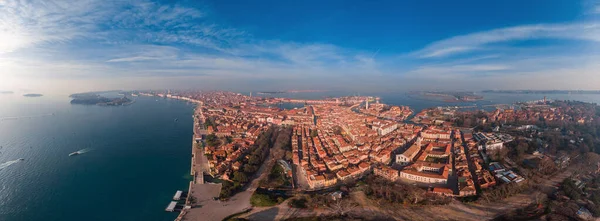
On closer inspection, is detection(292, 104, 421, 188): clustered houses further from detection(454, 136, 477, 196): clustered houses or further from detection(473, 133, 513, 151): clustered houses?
detection(473, 133, 513, 151): clustered houses

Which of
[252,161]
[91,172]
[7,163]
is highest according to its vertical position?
[252,161]

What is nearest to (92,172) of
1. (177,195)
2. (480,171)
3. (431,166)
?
(177,195)

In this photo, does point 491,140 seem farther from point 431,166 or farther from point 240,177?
point 240,177

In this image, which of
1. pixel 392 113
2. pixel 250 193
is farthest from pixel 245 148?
pixel 392 113

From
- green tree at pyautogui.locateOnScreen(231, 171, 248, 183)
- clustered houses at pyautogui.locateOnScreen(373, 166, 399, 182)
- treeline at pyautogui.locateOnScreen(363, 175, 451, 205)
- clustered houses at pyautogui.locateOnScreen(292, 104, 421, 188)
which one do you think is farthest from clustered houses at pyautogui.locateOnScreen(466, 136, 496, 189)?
green tree at pyautogui.locateOnScreen(231, 171, 248, 183)

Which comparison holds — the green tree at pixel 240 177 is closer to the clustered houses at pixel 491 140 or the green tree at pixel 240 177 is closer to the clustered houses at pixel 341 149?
the clustered houses at pixel 341 149

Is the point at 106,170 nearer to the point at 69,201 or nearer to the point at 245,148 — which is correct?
the point at 69,201
